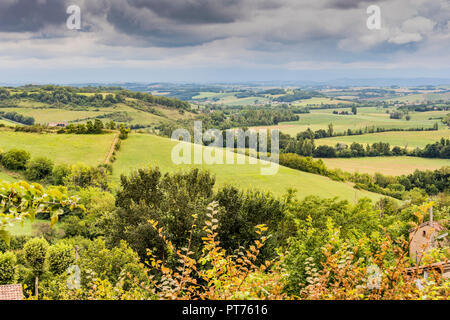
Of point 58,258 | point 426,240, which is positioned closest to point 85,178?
point 58,258

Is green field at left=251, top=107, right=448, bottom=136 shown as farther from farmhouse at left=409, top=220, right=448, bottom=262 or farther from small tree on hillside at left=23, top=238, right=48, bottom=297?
small tree on hillside at left=23, top=238, right=48, bottom=297

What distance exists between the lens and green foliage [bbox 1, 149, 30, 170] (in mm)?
Answer: 67213

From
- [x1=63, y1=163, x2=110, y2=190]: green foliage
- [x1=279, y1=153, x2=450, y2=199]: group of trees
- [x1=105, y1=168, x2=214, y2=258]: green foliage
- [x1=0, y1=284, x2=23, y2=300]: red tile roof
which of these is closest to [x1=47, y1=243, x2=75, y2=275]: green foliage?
[x1=105, y1=168, x2=214, y2=258]: green foliage

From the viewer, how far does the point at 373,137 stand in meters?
123

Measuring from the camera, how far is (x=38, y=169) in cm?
6631

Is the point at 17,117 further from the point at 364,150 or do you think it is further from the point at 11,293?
the point at 11,293

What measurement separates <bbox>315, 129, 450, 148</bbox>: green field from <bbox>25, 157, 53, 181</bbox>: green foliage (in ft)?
267

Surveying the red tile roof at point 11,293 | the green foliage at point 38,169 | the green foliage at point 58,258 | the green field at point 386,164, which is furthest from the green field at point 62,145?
the green field at point 386,164

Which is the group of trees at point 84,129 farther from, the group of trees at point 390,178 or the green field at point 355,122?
the green field at point 355,122

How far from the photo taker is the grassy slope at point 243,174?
63891mm

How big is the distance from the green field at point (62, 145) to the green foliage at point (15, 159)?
10.9 feet
